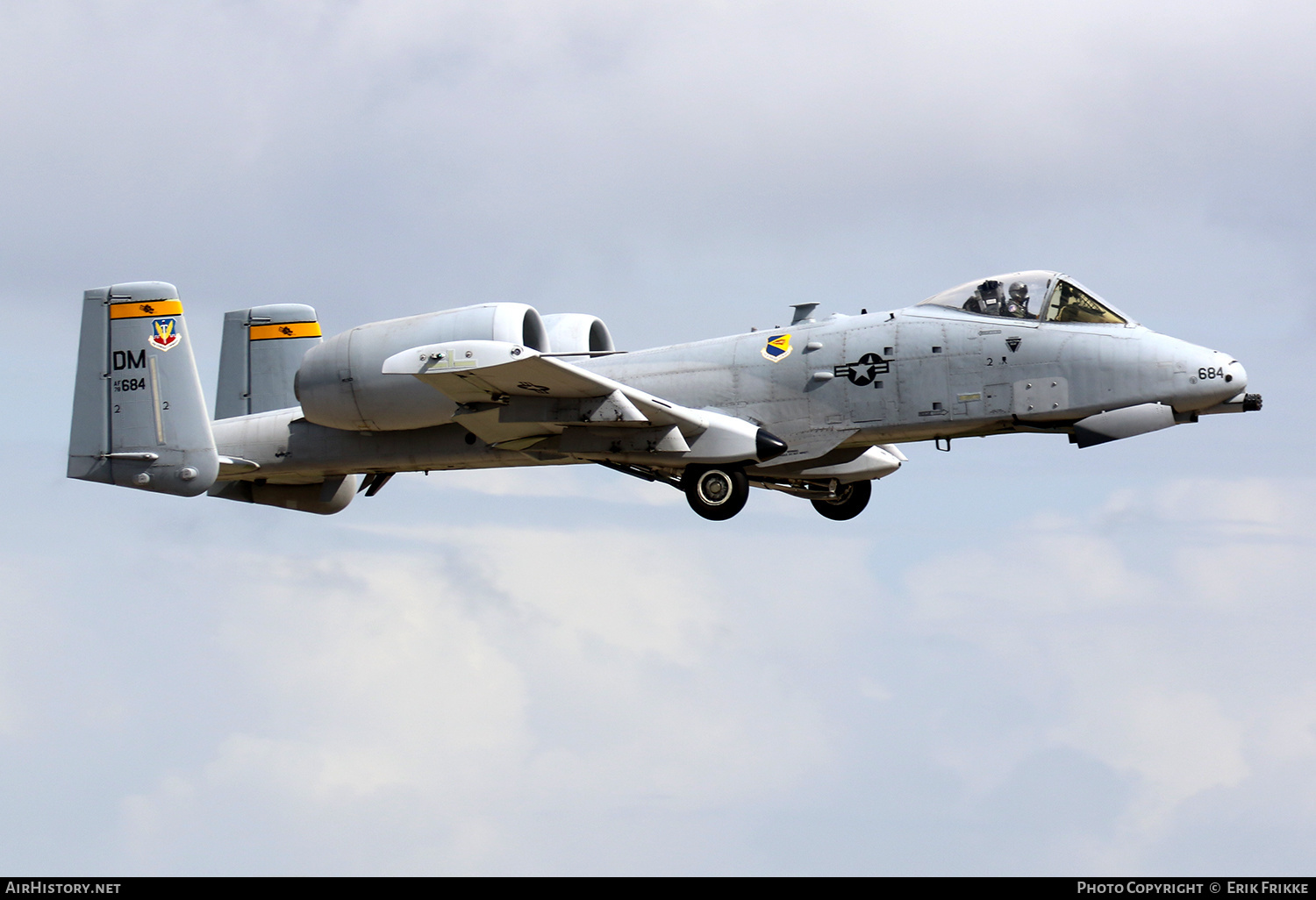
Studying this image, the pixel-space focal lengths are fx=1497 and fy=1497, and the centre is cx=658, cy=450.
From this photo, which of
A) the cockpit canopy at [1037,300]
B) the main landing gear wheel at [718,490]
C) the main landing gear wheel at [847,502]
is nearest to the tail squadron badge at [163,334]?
the main landing gear wheel at [718,490]

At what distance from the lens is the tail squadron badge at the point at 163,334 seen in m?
19.6

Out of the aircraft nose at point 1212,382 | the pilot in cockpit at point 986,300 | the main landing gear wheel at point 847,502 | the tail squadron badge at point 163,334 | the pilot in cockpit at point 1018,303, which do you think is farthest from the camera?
the main landing gear wheel at point 847,502

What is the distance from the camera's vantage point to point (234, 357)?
22.8 m

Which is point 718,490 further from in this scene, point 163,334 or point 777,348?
point 163,334

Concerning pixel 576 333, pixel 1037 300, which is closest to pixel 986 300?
pixel 1037 300

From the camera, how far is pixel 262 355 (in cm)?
2277

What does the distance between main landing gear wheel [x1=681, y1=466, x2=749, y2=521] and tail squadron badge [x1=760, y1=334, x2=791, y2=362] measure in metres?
1.45

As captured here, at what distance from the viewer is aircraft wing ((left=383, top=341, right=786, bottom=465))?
17.2 m

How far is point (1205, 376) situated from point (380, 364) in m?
9.52

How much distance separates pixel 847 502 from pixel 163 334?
9390 mm

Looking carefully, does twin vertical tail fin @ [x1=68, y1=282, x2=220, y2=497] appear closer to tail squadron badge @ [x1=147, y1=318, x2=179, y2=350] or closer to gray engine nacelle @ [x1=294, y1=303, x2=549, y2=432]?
tail squadron badge @ [x1=147, y1=318, x2=179, y2=350]

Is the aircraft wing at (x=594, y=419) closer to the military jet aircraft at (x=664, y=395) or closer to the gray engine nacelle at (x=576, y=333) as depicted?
the military jet aircraft at (x=664, y=395)

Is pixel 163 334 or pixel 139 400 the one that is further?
pixel 163 334

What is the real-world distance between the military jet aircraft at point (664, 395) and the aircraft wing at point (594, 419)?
0.02m
